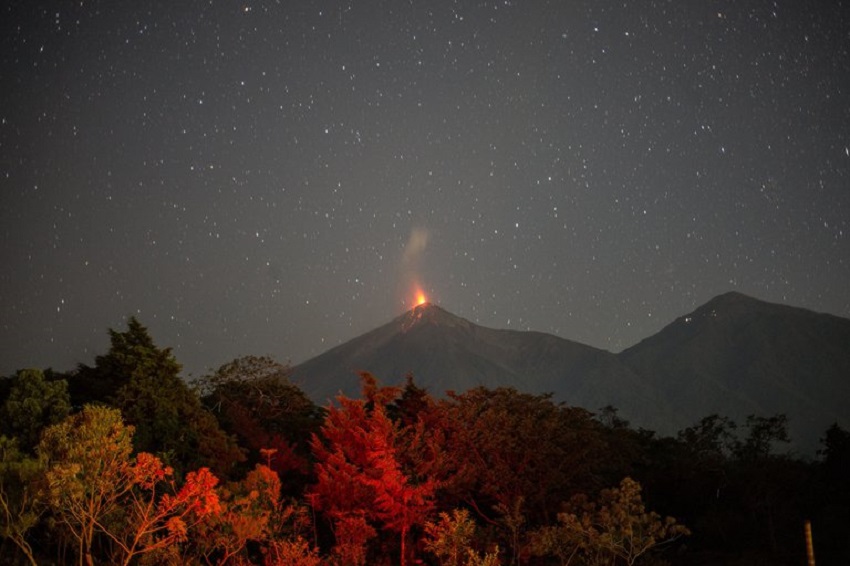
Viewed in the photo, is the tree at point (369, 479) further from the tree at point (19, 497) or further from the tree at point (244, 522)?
the tree at point (19, 497)

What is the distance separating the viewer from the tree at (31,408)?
24.1 m

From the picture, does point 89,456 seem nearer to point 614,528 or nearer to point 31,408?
point 31,408

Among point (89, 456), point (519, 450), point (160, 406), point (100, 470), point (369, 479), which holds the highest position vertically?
point (160, 406)

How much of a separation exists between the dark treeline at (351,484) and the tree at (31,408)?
62 millimetres

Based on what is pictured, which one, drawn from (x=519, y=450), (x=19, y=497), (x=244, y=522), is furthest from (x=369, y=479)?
(x=19, y=497)

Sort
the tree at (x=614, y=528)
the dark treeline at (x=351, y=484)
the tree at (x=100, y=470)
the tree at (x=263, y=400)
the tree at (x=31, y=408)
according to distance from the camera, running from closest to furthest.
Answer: the tree at (x=100, y=470), the tree at (x=614, y=528), the dark treeline at (x=351, y=484), the tree at (x=31, y=408), the tree at (x=263, y=400)

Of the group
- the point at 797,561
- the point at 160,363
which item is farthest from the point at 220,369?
the point at 797,561

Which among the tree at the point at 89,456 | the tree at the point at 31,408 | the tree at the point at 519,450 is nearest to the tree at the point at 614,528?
the tree at the point at 519,450

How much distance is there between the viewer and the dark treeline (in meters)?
17.0

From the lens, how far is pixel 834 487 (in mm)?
34438

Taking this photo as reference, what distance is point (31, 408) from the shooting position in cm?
2447

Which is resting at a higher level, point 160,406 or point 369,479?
point 160,406

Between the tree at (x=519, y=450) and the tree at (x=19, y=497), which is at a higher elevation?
the tree at (x=19, y=497)

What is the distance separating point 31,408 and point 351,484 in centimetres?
1267
